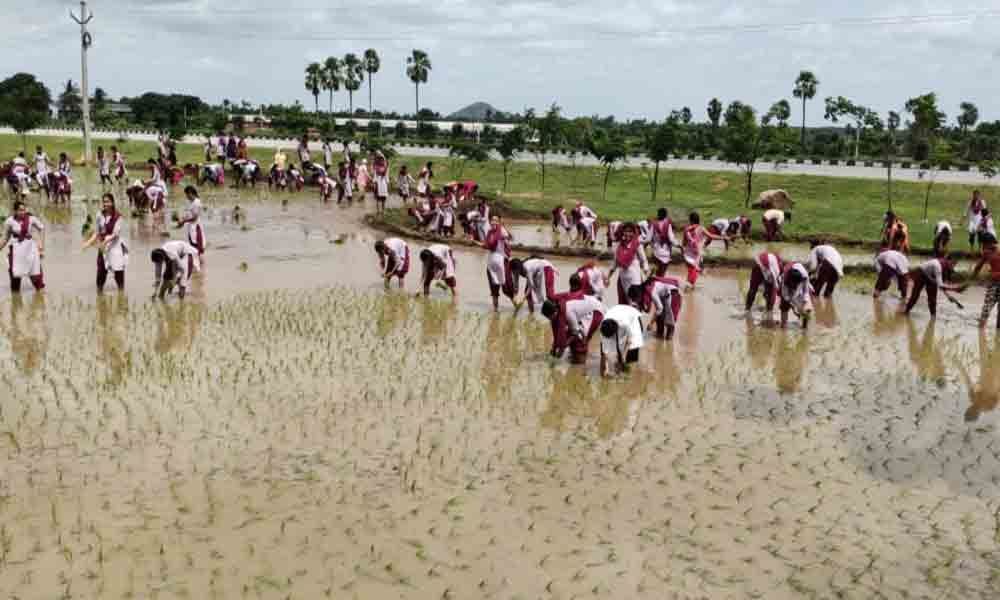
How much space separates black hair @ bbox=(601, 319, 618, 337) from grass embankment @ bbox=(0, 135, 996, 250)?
14004mm

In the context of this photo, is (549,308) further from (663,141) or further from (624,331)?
(663,141)

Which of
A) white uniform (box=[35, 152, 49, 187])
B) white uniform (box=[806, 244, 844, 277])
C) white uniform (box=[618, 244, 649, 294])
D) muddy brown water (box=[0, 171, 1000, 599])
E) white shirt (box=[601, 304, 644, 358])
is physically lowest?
muddy brown water (box=[0, 171, 1000, 599])

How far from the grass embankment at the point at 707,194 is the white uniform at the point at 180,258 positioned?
13.7 m

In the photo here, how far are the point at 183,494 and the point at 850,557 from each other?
5241 mm

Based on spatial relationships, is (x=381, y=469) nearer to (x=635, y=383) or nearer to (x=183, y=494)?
(x=183, y=494)

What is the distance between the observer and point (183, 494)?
7.98 metres

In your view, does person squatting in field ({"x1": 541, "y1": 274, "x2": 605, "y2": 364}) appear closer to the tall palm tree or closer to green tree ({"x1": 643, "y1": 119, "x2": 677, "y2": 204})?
green tree ({"x1": 643, "y1": 119, "x2": 677, "y2": 204})

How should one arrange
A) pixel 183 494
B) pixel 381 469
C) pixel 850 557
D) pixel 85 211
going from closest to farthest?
pixel 850 557 → pixel 183 494 → pixel 381 469 → pixel 85 211

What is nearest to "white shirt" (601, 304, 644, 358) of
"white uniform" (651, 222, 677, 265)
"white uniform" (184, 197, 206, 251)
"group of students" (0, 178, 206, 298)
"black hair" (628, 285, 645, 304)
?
"black hair" (628, 285, 645, 304)

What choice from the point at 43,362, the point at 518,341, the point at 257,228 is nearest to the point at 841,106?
the point at 257,228

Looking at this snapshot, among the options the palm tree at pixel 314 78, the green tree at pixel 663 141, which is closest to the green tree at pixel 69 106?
the palm tree at pixel 314 78

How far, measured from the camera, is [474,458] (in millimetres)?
9023

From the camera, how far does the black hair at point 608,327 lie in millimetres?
11328

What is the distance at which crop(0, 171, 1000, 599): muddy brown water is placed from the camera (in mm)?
6871
